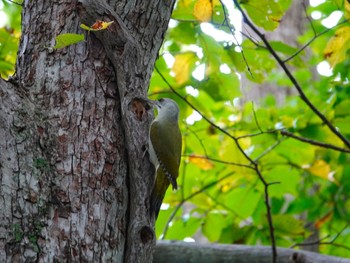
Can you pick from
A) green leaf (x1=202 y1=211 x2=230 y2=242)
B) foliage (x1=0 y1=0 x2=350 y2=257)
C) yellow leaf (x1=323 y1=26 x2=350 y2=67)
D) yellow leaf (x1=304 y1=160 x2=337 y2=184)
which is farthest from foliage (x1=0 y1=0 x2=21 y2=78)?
yellow leaf (x1=304 y1=160 x2=337 y2=184)

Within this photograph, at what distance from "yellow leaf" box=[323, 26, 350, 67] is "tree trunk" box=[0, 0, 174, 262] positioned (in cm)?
109

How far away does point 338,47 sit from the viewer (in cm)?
368

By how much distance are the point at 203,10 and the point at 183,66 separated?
1026 millimetres

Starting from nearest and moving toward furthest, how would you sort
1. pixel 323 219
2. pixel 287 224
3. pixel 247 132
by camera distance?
pixel 287 224, pixel 247 132, pixel 323 219

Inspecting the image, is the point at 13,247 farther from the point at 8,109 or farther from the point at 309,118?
the point at 309,118

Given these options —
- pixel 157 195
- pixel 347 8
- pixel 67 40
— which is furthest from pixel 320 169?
pixel 67 40

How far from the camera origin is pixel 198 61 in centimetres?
443

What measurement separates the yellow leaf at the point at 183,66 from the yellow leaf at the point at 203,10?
3.20ft

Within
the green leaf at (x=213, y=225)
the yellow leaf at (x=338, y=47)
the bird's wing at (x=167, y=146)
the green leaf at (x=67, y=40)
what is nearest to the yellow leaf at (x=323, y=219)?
the green leaf at (x=213, y=225)

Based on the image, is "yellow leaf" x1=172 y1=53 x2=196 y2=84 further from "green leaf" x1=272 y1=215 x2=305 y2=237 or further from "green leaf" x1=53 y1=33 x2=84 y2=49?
"green leaf" x1=53 y1=33 x2=84 y2=49

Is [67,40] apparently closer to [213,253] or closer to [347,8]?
[347,8]

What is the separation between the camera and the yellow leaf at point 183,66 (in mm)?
4535

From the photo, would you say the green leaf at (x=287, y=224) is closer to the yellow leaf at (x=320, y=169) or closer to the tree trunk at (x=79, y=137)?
the yellow leaf at (x=320, y=169)

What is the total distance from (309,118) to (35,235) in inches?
110
